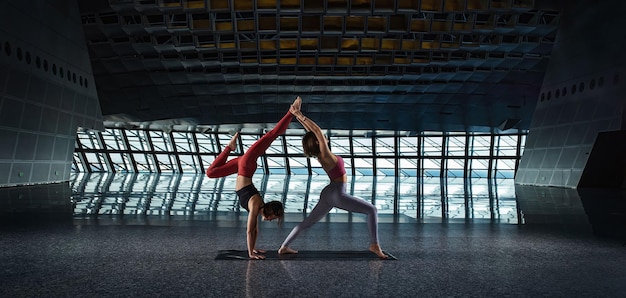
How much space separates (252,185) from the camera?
261 inches

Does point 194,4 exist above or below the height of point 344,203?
above

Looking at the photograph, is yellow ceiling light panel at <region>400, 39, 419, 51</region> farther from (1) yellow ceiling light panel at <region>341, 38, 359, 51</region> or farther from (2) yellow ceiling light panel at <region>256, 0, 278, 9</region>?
(2) yellow ceiling light panel at <region>256, 0, 278, 9</region>

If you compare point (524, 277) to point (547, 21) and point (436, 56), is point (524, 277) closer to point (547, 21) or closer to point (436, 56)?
point (547, 21)

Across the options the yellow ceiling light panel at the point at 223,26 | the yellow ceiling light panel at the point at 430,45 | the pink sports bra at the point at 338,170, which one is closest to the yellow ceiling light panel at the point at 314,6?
the yellow ceiling light panel at the point at 223,26

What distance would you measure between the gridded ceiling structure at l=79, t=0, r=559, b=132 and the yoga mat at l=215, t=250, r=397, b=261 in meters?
14.7

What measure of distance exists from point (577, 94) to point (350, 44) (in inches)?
386

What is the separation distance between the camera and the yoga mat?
254 inches

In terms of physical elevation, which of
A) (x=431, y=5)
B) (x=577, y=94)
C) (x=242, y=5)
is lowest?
(x=577, y=94)

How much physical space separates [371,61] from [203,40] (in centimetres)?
836

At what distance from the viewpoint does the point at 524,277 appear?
5.51 meters

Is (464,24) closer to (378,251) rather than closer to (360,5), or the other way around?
(360,5)

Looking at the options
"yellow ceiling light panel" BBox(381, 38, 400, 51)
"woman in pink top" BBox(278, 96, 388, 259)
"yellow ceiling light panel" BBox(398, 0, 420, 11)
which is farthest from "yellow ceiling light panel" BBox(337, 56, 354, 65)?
"woman in pink top" BBox(278, 96, 388, 259)

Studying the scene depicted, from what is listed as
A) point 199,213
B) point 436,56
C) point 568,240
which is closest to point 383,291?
point 568,240

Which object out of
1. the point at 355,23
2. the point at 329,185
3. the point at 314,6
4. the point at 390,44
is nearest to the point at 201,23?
the point at 314,6
